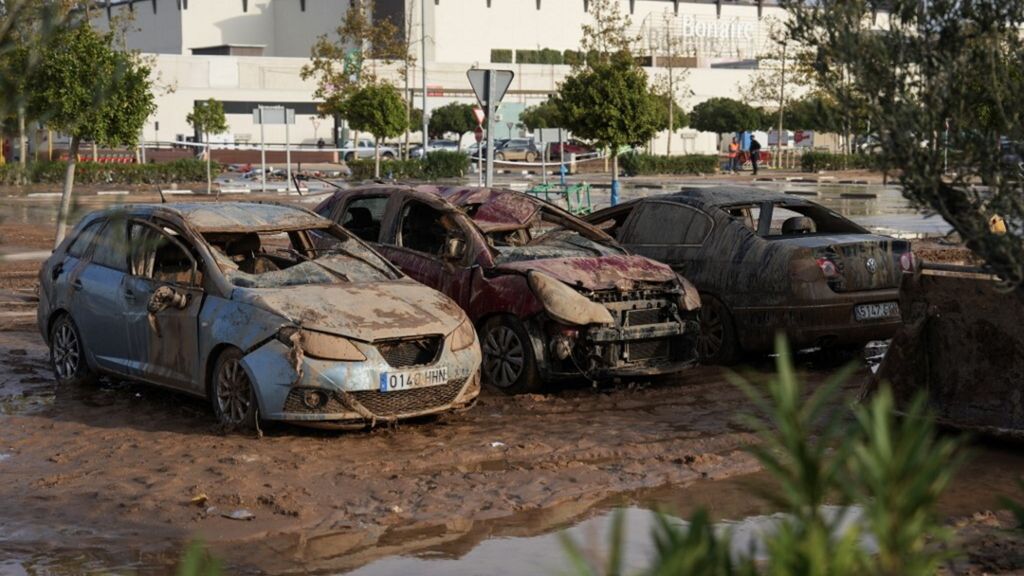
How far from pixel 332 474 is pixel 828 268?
4.86 meters

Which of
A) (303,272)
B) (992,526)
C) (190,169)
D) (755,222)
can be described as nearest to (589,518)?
(992,526)

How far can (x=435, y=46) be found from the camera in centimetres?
9838

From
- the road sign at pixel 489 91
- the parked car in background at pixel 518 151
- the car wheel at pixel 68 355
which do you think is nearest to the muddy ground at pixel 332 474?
the car wheel at pixel 68 355

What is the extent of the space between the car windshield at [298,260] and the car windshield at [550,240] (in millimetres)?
1201

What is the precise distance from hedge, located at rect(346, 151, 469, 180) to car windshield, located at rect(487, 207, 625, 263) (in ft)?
132

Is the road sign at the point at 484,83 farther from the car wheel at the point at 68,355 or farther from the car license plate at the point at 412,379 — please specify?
the car license plate at the point at 412,379

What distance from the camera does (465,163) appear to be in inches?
2079

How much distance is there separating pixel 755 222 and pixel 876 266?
4.52ft

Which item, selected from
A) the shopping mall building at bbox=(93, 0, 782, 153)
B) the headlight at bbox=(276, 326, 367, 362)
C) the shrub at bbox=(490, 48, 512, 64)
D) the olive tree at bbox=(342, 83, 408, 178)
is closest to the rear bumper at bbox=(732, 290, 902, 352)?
the headlight at bbox=(276, 326, 367, 362)

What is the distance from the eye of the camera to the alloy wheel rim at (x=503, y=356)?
1042 cm

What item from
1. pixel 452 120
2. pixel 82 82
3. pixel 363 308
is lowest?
pixel 363 308

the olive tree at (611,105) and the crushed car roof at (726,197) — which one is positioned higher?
the olive tree at (611,105)

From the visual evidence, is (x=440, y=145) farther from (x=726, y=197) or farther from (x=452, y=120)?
(x=726, y=197)

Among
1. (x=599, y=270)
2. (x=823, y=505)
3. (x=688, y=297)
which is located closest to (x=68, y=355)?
(x=599, y=270)
